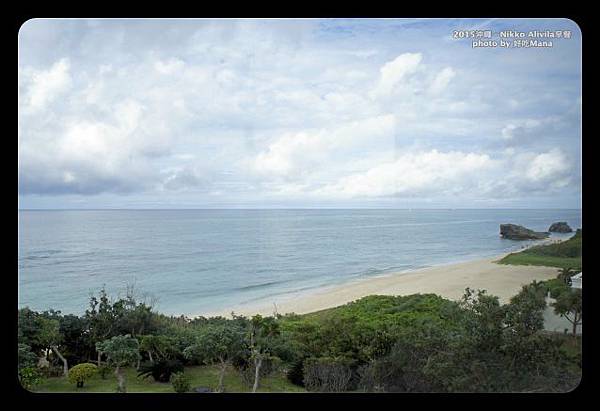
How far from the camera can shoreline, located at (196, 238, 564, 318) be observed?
320cm

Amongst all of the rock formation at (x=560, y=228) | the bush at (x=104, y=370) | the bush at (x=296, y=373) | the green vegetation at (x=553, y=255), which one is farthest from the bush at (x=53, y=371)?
the rock formation at (x=560, y=228)

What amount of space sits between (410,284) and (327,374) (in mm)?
830

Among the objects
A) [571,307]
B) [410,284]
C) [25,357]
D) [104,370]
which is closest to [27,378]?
[25,357]

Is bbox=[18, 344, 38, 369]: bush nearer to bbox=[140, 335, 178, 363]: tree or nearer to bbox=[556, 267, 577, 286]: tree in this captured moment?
bbox=[140, 335, 178, 363]: tree

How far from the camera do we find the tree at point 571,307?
3.02m

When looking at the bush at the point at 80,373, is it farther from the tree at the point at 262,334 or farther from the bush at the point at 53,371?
the tree at the point at 262,334

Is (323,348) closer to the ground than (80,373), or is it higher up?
higher up

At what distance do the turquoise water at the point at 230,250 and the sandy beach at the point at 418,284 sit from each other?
0.18 ft

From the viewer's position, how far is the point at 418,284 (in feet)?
→ 10.7

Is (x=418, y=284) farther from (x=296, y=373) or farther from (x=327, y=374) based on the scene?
(x=296, y=373)
